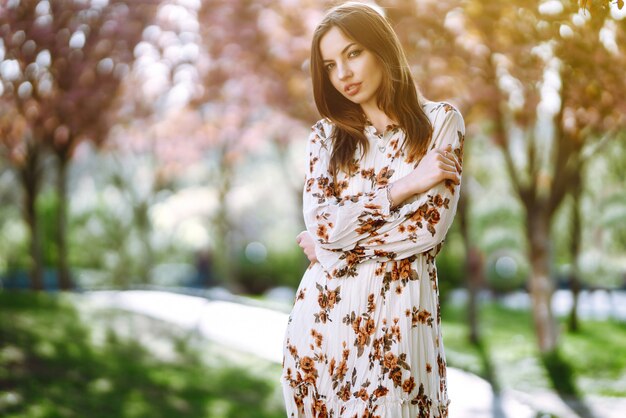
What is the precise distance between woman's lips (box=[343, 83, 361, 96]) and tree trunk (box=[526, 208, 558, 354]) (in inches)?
240

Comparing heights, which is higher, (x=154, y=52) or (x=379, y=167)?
(x=154, y=52)

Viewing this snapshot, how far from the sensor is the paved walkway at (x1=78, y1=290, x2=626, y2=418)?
4.59 meters

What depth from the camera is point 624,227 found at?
975 centimetres

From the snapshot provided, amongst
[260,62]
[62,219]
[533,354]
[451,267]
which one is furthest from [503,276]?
[62,219]

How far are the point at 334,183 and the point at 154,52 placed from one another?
8214 millimetres

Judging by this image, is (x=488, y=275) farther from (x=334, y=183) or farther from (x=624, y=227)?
(x=334, y=183)

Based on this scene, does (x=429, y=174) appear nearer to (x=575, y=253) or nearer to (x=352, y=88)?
(x=352, y=88)

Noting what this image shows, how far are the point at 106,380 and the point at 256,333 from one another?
2.37 meters

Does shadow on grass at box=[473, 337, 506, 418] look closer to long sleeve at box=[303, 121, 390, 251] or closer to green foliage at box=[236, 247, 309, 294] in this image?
long sleeve at box=[303, 121, 390, 251]

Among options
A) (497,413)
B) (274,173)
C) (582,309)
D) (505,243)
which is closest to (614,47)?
(497,413)

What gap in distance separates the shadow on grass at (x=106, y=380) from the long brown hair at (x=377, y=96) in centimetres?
322

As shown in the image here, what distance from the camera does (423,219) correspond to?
6.36 feet

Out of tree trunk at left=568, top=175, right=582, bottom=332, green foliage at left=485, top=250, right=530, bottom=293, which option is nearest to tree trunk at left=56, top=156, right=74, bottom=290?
tree trunk at left=568, top=175, right=582, bottom=332

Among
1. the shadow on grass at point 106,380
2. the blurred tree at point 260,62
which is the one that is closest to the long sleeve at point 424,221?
the shadow on grass at point 106,380
